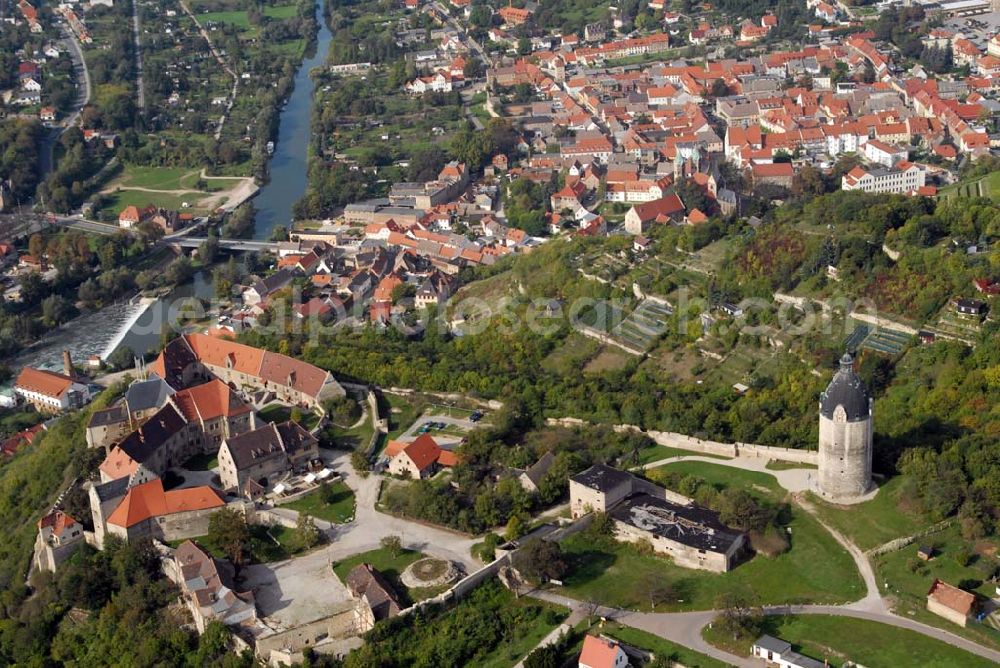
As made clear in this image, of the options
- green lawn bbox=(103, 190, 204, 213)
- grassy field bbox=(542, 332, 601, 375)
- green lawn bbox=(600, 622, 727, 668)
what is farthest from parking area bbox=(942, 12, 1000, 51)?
green lawn bbox=(600, 622, 727, 668)

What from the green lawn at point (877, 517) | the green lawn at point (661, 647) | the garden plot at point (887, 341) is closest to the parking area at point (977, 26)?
the garden plot at point (887, 341)

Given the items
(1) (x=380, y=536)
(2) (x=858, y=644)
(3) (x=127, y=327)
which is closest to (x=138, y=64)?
(3) (x=127, y=327)

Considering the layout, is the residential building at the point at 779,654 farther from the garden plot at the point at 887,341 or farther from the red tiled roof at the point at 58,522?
the red tiled roof at the point at 58,522

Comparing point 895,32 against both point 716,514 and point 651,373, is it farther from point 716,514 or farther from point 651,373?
point 716,514

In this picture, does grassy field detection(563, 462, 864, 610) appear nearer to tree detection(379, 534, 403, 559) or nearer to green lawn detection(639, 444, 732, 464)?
tree detection(379, 534, 403, 559)

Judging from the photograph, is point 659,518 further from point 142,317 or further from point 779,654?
point 142,317
